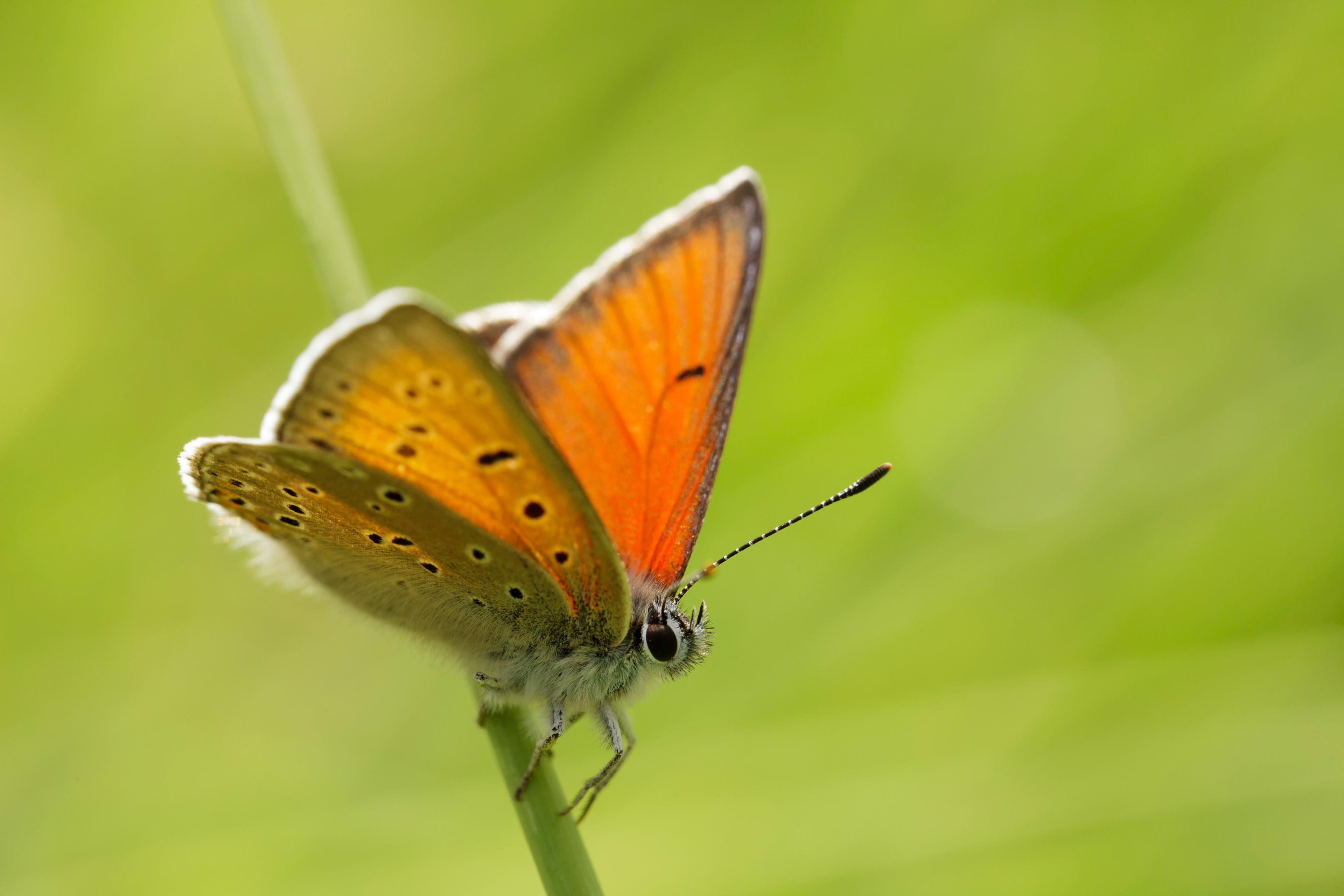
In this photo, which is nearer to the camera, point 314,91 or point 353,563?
point 353,563

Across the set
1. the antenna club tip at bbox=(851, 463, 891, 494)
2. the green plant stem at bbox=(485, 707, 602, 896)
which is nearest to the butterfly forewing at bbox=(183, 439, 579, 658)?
the green plant stem at bbox=(485, 707, 602, 896)

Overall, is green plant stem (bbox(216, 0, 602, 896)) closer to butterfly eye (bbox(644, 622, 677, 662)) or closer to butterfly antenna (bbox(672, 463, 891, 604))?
butterfly eye (bbox(644, 622, 677, 662))

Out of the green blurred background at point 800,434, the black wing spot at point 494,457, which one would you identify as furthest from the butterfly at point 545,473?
the green blurred background at point 800,434

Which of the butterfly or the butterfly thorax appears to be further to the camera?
the butterfly thorax

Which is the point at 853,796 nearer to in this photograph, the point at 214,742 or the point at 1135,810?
the point at 1135,810

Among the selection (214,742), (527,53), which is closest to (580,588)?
(214,742)

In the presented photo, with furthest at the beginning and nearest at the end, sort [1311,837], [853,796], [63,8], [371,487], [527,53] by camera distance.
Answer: [527,53]
[63,8]
[853,796]
[1311,837]
[371,487]
